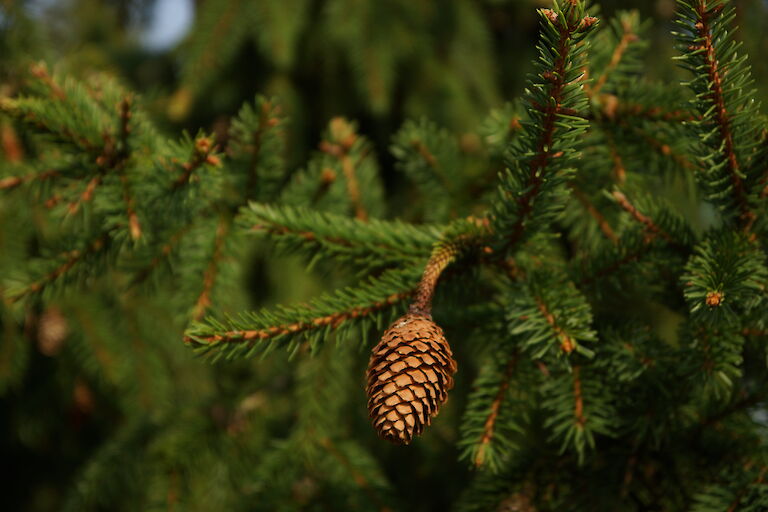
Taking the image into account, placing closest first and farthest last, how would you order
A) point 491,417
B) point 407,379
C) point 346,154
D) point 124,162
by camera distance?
1. point 407,379
2. point 491,417
3. point 124,162
4. point 346,154

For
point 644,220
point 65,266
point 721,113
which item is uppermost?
point 721,113

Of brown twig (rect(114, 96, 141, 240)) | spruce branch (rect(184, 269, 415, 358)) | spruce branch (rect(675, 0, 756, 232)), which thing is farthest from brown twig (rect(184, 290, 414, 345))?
spruce branch (rect(675, 0, 756, 232))

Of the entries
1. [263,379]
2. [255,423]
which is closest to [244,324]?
[255,423]

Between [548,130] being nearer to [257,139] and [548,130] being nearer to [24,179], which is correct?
[257,139]

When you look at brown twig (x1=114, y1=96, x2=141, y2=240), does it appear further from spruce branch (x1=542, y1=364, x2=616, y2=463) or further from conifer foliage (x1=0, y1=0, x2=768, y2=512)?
spruce branch (x1=542, y1=364, x2=616, y2=463)

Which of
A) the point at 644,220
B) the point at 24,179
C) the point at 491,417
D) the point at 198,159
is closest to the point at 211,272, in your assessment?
the point at 198,159

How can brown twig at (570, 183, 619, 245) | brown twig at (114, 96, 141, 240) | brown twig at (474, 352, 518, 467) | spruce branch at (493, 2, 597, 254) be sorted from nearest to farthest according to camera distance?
spruce branch at (493, 2, 597, 254) < brown twig at (474, 352, 518, 467) < brown twig at (114, 96, 141, 240) < brown twig at (570, 183, 619, 245)

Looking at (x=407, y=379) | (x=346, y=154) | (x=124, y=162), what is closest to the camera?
(x=407, y=379)

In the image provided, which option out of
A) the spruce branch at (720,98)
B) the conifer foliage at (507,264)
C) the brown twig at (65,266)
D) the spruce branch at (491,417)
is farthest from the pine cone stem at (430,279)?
the brown twig at (65,266)

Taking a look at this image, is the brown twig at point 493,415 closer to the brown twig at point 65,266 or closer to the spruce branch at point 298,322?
the spruce branch at point 298,322
